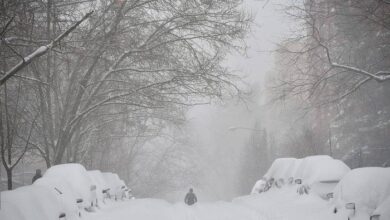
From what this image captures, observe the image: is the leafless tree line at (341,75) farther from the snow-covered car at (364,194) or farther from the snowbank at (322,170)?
the snow-covered car at (364,194)

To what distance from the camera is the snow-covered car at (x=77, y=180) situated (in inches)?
384

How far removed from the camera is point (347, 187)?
365 inches

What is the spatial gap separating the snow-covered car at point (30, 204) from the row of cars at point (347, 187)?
5148mm

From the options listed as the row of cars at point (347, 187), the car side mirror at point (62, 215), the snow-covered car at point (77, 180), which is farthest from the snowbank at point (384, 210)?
the snow-covered car at point (77, 180)

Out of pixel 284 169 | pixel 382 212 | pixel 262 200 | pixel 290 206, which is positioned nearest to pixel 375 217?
pixel 382 212

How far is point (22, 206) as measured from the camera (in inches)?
238

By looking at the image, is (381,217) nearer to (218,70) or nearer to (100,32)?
(218,70)

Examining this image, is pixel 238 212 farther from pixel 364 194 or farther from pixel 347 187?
pixel 364 194

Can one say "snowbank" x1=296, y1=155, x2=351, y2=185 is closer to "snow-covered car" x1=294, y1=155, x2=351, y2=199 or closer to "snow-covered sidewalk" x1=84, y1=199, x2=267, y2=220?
"snow-covered car" x1=294, y1=155, x2=351, y2=199

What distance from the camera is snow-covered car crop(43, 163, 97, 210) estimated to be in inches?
384

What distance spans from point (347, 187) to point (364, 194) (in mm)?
679

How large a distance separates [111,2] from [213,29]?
3388mm

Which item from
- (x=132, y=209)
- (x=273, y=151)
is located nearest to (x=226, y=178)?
(x=273, y=151)

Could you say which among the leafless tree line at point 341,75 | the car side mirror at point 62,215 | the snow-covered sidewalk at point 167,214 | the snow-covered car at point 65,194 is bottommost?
the snow-covered sidewalk at point 167,214
